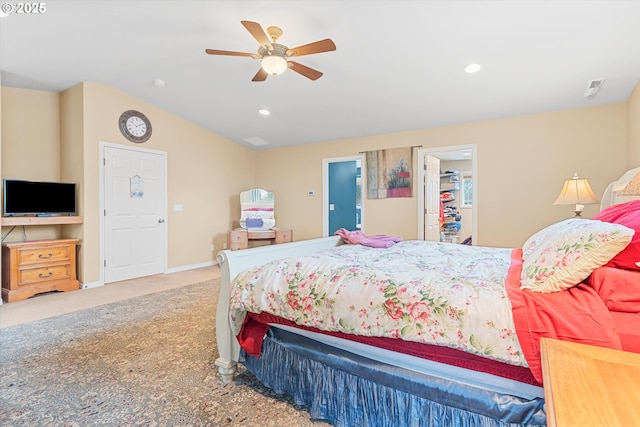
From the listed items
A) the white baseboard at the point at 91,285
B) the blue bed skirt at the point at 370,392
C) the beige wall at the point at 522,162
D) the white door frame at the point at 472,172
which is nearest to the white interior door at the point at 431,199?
the white door frame at the point at 472,172

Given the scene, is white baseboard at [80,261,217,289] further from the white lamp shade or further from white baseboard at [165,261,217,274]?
the white lamp shade

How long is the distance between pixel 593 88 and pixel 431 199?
2.43 m

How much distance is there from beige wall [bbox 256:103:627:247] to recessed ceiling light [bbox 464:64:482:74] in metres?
1.46

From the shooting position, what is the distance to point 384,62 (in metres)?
3.33

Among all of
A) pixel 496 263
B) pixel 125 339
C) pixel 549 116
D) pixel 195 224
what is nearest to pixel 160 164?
pixel 195 224

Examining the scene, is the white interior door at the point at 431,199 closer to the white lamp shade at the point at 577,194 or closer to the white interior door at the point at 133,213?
the white lamp shade at the point at 577,194

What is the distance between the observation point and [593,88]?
347 centimetres

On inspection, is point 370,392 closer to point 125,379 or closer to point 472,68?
point 125,379

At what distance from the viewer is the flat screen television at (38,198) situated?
379 cm

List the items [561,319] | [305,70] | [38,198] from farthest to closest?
[38,198], [305,70], [561,319]

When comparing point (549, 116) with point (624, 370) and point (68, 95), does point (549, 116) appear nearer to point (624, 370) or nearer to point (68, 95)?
point (624, 370)

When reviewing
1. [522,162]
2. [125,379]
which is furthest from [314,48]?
[522,162]

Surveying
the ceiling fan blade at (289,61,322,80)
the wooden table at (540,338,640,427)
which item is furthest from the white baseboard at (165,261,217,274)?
the wooden table at (540,338,640,427)

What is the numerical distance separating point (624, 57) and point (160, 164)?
600 cm
